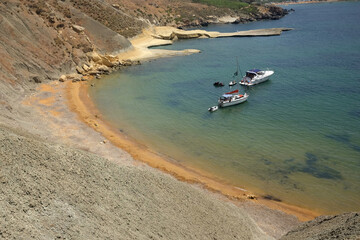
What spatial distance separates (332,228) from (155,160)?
18022 millimetres

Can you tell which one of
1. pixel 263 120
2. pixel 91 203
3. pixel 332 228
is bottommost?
pixel 263 120

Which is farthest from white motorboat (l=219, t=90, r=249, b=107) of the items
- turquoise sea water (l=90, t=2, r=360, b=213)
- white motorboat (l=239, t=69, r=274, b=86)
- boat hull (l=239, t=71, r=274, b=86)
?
white motorboat (l=239, t=69, r=274, b=86)

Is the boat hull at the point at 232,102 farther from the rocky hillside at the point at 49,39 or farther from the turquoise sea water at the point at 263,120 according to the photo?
the rocky hillside at the point at 49,39

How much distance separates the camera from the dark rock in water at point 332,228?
13125 millimetres

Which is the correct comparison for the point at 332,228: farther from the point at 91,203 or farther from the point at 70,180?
the point at 70,180

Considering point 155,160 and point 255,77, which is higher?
→ point 255,77

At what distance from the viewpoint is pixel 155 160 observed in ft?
98.6

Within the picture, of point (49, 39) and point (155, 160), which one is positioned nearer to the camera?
point (155, 160)

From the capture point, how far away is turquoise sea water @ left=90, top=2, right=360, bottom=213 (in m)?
27.0

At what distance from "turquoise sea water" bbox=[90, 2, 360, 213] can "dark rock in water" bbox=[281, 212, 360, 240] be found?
6471 millimetres

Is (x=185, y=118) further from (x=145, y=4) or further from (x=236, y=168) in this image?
(x=145, y=4)

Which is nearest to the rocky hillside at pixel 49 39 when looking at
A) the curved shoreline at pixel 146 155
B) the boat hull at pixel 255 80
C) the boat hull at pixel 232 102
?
the curved shoreline at pixel 146 155

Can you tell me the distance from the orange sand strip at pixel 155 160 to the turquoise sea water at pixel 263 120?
106cm

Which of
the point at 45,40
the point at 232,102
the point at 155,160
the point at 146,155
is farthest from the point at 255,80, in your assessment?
the point at 45,40
